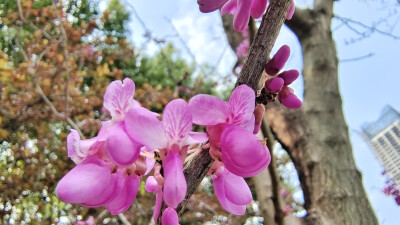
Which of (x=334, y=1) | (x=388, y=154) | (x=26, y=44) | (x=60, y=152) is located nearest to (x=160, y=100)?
(x=60, y=152)

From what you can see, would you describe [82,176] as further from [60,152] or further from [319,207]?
[60,152]

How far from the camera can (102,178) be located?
1.38 feet

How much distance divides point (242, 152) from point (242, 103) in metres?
0.07

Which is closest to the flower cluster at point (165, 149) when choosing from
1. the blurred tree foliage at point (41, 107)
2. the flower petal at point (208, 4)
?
the flower petal at point (208, 4)

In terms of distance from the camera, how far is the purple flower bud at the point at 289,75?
504mm

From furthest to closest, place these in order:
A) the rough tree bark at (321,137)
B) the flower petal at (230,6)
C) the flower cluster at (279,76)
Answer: the rough tree bark at (321,137)
the flower petal at (230,6)
the flower cluster at (279,76)

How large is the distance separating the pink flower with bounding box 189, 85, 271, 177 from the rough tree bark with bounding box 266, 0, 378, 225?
50.2 inches

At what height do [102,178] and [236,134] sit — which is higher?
[236,134]

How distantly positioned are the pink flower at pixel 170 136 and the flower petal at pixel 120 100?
7 centimetres

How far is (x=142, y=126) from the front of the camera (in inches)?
16.2

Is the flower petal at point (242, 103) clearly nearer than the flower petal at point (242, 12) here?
Yes

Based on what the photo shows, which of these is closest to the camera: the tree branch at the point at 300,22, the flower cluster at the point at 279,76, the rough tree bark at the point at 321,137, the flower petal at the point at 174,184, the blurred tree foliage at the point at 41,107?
the flower petal at the point at 174,184

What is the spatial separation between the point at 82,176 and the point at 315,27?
2.28 metres

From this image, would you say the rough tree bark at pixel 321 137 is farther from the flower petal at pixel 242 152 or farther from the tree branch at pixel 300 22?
the flower petal at pixel 242 152
